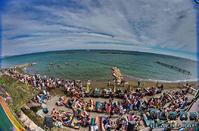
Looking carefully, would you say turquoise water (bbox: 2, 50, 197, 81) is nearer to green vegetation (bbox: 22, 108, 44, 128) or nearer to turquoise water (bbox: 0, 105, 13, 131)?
green vegetation (bbox: 22, 108, 44, 128)

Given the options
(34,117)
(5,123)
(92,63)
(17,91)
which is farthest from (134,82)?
(5,123)

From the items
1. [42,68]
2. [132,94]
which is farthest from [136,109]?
[42,68]

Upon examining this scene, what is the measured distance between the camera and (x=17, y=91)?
24.9 ft

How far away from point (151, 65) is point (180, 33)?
62 centimetres

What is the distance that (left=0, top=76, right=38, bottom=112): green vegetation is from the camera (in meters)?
7.56

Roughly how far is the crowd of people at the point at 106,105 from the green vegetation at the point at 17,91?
68mm

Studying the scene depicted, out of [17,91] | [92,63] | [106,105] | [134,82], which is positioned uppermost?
[92,63]

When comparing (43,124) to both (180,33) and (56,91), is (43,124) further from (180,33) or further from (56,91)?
(180,33)

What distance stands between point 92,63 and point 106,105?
635 millimetres

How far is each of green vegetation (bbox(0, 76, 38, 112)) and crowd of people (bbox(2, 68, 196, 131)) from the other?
0.22 ft

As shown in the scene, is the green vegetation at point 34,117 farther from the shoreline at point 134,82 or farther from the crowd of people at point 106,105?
the shoreline at point 134,82

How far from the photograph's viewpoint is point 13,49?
24.2ft

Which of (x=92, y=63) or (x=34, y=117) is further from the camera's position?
(x=34, y=117)

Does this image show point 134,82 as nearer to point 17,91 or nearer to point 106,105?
point 106,105
